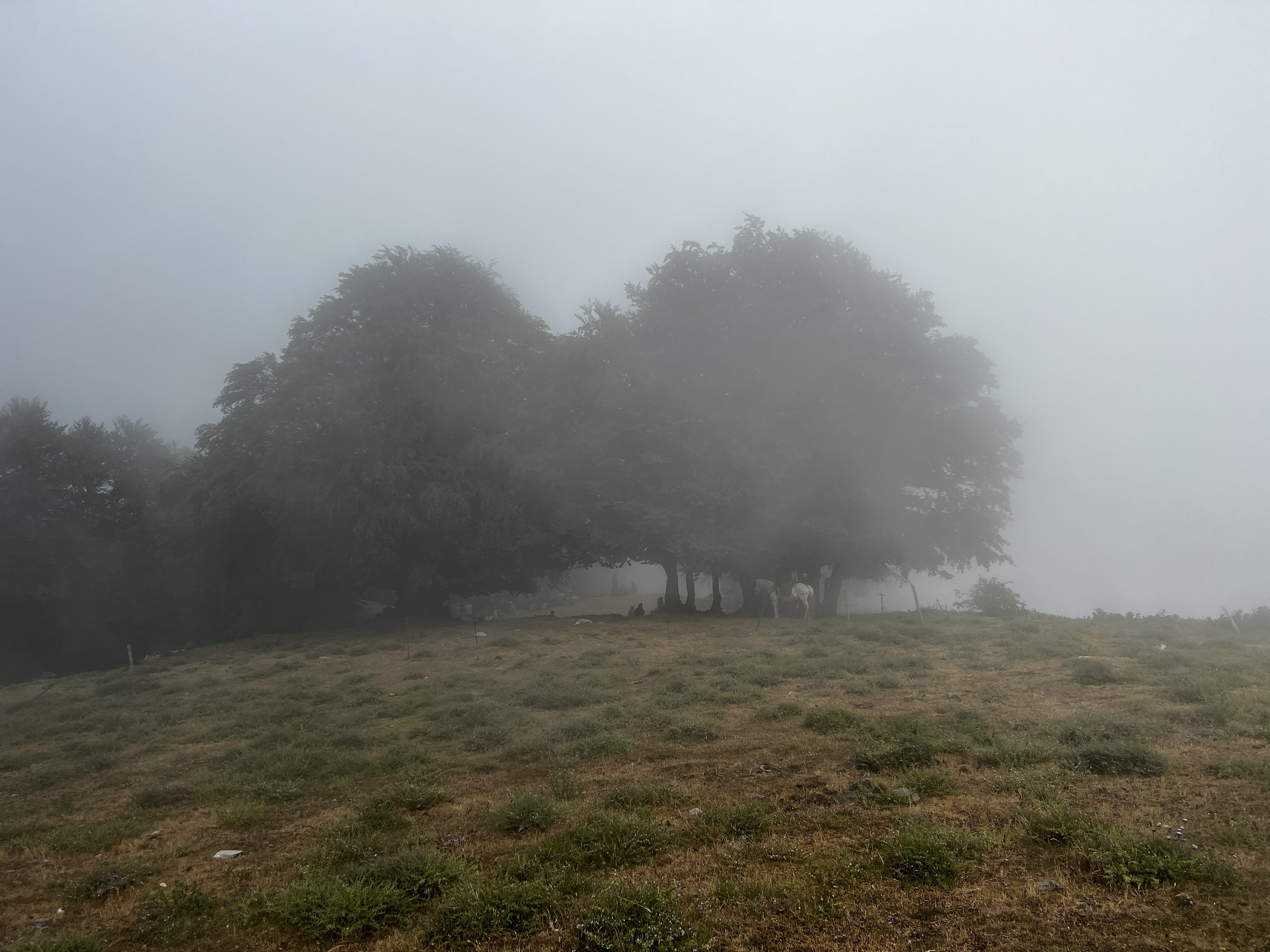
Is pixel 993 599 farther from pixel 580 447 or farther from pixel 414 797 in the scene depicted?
pixel 414 797

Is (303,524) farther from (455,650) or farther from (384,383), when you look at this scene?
(455,650)

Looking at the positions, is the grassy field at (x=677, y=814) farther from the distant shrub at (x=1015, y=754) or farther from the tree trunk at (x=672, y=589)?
the tree trunk at (x=672, y=589)

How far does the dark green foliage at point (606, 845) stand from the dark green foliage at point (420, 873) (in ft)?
2.16

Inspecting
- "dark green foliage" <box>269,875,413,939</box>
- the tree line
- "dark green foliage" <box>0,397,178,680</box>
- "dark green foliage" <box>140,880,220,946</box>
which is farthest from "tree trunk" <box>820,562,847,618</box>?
"dark green foliage" <box>0,397,178,680</box>

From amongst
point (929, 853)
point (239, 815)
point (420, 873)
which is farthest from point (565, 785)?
point (929, 853)

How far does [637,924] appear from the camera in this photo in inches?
185

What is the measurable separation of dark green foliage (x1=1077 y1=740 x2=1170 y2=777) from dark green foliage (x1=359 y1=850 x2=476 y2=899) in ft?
20.2

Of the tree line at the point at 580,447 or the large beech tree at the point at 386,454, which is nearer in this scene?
the tree line at the point at 580,447

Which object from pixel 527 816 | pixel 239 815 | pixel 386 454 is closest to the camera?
pixel 527 816

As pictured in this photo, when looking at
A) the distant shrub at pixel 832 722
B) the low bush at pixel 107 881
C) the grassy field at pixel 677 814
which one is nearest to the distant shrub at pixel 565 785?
the grassy field at pixel 677 814

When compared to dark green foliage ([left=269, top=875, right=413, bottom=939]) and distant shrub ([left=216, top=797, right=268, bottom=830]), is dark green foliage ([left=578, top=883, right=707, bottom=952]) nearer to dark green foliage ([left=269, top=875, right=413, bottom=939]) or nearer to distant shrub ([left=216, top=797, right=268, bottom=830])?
dark green foliage ([left=269, top=875, right=413, bottom=939])

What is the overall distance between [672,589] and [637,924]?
2457 cm

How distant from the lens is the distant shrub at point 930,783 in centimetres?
689

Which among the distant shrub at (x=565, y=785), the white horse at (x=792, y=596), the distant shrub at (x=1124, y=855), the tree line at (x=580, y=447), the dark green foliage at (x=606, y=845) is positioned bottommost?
the distant shrub at (x=565, y=785)
